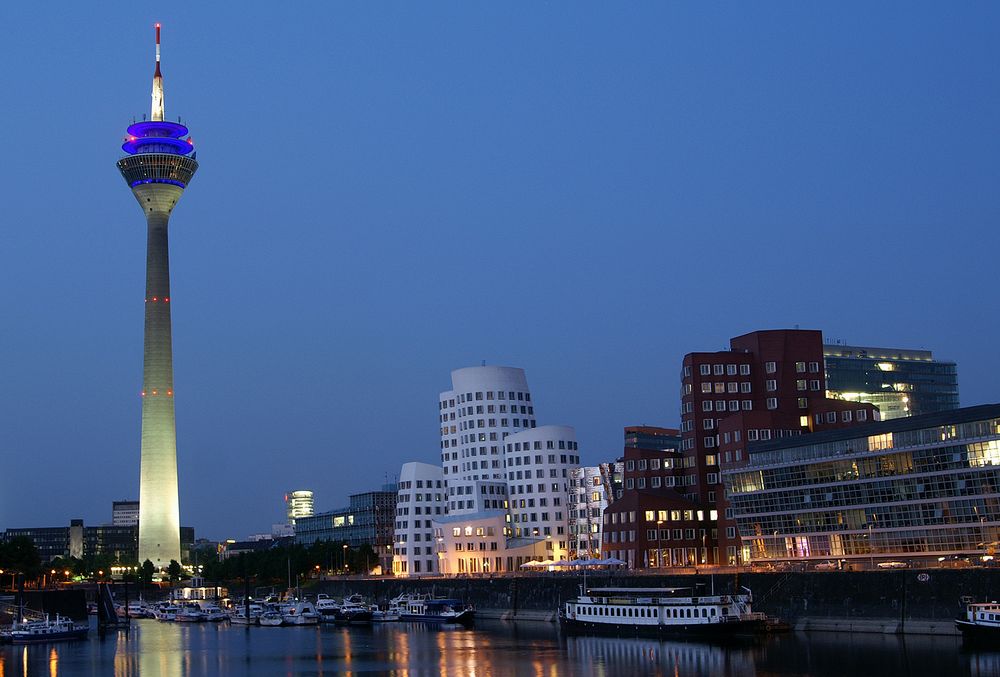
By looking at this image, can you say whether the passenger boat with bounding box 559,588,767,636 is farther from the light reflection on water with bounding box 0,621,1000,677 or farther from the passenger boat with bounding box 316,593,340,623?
the passenger boat with bounding box 316,593,340,623

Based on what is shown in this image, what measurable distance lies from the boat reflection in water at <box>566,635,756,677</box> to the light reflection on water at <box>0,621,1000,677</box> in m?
0.09

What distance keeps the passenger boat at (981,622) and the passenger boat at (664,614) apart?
863 inches

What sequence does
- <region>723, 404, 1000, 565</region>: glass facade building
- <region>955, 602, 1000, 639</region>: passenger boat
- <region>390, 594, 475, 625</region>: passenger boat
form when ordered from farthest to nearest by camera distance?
<region>390, 594, 475, 625</region>: passenger boat, <region>723, 404, 1000, 565</region>: glass facade building, <region>955, 602, 1000, 639</region>: passenger boat

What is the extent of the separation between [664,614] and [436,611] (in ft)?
160

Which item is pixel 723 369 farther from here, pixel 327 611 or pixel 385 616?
pixel 327 611

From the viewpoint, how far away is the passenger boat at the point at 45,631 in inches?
5719

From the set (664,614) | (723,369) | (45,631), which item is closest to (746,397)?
(723,369)

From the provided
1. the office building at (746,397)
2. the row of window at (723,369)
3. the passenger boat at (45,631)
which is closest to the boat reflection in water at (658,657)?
the office building at (746,397)

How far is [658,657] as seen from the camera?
4311 inches

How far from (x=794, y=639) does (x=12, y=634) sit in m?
86.0

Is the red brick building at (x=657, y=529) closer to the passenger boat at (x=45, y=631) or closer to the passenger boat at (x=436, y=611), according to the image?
the passenger boat at (x=436, y=611)

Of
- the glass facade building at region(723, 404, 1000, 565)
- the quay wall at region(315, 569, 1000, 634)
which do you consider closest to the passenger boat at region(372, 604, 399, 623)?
the quay wall at region(315, 569, 1000, 634)

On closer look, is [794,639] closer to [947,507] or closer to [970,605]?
[970,605]

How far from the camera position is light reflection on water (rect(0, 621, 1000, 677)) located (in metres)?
97.6
